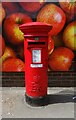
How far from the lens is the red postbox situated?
222 inches

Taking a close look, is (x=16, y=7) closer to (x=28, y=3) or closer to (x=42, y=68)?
(x=28, y=3)

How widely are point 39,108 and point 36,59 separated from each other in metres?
0.97

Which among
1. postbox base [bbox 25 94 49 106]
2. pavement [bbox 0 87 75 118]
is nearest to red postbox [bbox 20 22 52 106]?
postbox base [bbox 25 94 49 106]

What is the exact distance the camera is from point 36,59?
19.1 feet

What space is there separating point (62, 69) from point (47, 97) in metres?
1.20

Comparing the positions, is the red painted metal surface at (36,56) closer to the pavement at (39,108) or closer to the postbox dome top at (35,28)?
the postbox dome top at (35,28)

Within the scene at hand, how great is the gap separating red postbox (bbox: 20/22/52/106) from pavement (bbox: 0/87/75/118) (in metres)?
0.23

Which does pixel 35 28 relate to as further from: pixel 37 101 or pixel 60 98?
pixel 60 98

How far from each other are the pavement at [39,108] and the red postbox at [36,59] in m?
0.23

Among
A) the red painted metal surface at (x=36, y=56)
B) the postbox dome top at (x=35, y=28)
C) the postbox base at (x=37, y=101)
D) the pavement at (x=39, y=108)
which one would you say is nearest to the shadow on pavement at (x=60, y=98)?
the pavement at (x=39, y=108)

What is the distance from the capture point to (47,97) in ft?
20.0

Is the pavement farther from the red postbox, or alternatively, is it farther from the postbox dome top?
the postbox dome top

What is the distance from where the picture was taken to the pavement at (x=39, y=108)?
5.51 meters

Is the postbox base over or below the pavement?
over
